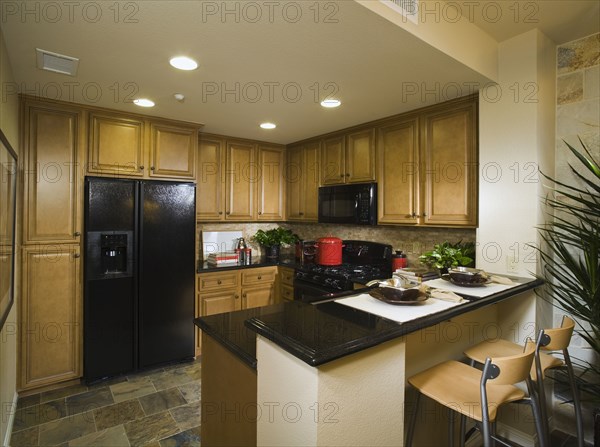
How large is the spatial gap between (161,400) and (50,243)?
146cm

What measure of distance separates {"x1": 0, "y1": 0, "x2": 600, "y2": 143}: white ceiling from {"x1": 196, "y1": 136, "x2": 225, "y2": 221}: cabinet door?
31.7 inches

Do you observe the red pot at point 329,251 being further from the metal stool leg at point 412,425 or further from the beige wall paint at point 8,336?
the beige wall paint at point 8,336

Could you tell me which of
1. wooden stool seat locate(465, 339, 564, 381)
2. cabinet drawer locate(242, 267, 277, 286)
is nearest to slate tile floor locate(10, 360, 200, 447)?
cabinet drawer locate(242, 267, 277, 286)

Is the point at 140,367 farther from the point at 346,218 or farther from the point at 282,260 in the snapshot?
the point at 346,218

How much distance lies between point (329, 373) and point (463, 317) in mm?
1246

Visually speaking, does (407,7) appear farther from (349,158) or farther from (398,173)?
(349,158)

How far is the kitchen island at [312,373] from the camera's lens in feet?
3.18

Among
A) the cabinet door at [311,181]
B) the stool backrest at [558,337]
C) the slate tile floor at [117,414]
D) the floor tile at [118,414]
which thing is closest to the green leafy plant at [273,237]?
the cabinet door at [311,181]

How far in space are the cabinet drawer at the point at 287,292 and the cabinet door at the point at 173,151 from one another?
4.81ft

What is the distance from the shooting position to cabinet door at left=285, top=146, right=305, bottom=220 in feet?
12.7

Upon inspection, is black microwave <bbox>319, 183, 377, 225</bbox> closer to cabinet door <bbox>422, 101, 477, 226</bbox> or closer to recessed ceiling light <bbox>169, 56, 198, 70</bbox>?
cabinet door <bbox>422, 101, 477, 226</bbox>

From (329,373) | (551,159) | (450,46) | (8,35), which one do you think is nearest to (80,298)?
(8,35)

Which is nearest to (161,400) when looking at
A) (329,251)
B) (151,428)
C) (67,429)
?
(151,428)

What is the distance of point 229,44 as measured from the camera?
169 cm
